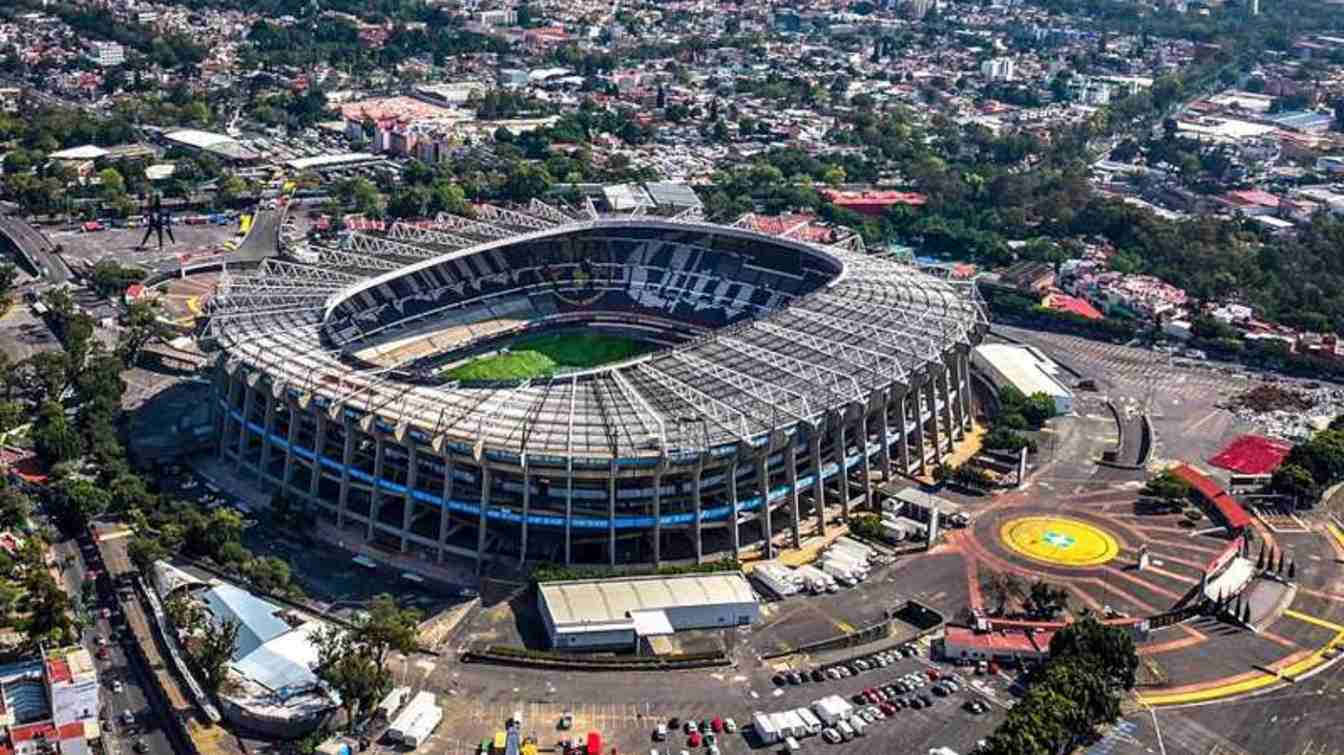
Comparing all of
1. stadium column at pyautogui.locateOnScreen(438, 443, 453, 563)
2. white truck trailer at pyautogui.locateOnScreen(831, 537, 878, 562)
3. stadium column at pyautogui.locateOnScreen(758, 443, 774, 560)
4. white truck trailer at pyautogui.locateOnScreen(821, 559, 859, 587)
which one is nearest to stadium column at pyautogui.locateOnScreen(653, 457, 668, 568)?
stadium column at pyautogui.locateOnScreen(758, 443, 774, 560)

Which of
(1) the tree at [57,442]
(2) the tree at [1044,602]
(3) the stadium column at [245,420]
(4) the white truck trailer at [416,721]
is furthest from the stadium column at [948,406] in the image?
(1) the tree at [57,442]

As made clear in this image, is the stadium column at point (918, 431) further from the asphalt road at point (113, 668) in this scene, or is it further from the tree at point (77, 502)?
the tree at point (77, 502)

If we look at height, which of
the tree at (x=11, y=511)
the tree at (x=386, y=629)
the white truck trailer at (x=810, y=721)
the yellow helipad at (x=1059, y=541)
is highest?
the tree at (x=386, y=629)

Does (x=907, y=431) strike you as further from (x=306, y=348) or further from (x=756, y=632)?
(x=306, y=348)

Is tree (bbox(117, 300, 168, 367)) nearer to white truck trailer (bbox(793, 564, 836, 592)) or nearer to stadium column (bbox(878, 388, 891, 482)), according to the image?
white truck trailer (bbox(793, 564, 836, 592))

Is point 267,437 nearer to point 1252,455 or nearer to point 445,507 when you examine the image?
point 445,507

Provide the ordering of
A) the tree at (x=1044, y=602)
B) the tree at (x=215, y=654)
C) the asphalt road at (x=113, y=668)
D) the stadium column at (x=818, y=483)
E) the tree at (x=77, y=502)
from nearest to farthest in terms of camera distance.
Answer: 1. the asphalt road at (x=113, y=668)
2. the tree at (x=215, y=654)
3. the tree at (x=1044, y=602)
4. the tree at (x=77, y=502)
5. the stadium column at (x=818, y=483)
